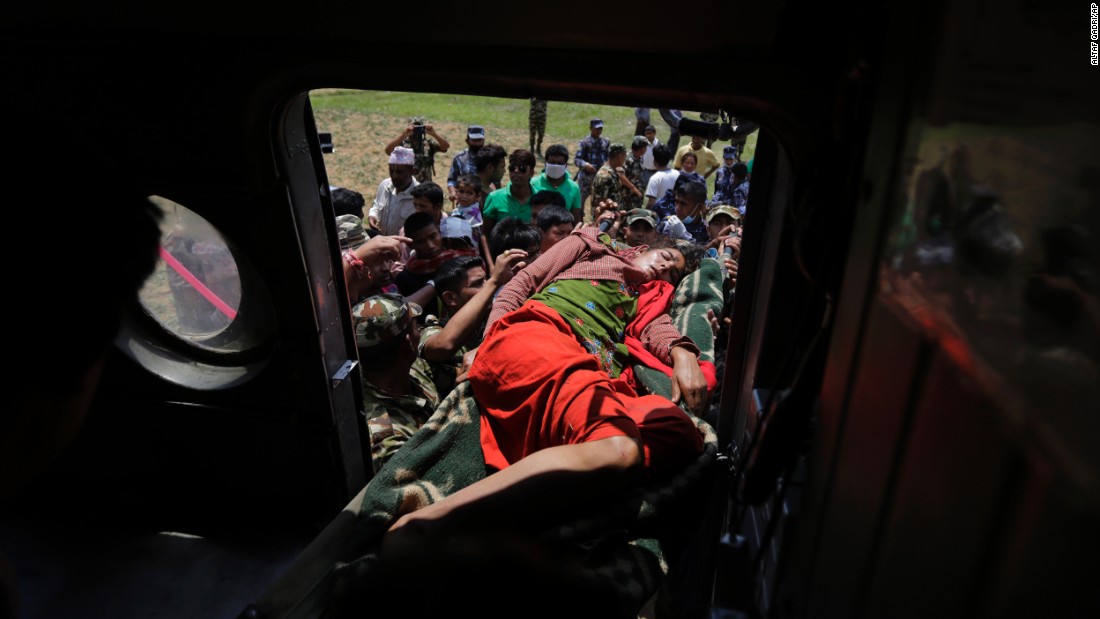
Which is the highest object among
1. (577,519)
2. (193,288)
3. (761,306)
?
(761,306)

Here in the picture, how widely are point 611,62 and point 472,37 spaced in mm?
325

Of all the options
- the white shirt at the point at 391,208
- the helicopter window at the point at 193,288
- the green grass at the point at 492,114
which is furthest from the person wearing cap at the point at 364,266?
the green grass at the point at 492,114

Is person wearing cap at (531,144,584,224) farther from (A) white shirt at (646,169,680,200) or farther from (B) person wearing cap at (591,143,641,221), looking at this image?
(A) white shirt at (646,169,680,200)

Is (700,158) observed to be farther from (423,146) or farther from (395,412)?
(395,412)

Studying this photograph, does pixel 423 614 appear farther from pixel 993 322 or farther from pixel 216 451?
pixel 993 322

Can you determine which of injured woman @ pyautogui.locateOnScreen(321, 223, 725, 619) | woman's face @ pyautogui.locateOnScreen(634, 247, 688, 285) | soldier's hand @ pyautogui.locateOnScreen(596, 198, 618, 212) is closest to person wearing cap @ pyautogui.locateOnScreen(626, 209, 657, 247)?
woman's face @ pyautogui.locateOnScreen(634, 247, 688, 285)

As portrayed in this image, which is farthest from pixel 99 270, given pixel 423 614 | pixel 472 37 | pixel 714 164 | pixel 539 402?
pixel 714 164

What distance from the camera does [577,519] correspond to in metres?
2.08

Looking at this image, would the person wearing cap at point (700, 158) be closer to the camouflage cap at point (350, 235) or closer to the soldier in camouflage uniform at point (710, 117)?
the camouflage cap at point (350, 235)

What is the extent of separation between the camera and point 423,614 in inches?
73.8

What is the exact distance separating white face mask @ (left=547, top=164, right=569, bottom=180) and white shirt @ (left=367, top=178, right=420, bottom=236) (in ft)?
4.08

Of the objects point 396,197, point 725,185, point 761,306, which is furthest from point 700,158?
point 761,306

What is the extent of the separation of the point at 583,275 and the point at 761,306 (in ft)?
4.36

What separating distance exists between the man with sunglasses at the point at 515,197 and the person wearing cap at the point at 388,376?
288cm
